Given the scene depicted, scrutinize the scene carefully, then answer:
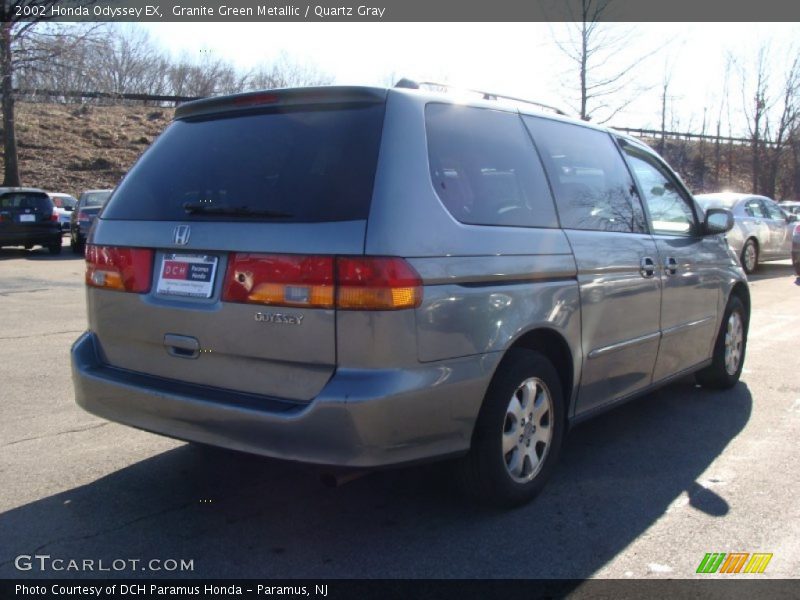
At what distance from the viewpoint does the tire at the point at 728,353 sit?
576 centimetres

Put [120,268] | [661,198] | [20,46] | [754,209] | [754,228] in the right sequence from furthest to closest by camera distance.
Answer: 1. [20,46]
2. [754,209]
3. [754,228]
4. [661,198]
5. [120,268]

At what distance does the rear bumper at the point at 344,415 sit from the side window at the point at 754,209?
1370cm

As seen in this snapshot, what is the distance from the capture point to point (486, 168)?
11.7 ft

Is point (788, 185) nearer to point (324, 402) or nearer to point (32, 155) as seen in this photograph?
point (32, 155)

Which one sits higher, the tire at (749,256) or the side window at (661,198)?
the side window at (661,198)

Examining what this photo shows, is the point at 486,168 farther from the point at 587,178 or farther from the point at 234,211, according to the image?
the point at 234,211

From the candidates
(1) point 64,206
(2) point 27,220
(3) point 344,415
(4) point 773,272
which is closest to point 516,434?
(3) point 344,415

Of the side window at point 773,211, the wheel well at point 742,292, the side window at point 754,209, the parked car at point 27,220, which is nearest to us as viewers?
the wheel well at point 742,292

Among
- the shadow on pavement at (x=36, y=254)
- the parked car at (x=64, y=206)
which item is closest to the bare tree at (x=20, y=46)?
the parked car at (x=64, y=206)

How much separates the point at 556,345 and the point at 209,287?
1.72 metres

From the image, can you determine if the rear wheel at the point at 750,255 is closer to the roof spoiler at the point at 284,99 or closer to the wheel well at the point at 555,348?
the wheel well at the point at 555,348

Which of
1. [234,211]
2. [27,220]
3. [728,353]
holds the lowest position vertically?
[728,353]

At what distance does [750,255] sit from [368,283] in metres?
14.4

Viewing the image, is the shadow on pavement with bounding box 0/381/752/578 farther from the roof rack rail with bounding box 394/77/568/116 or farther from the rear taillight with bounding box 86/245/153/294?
the roof rack rail with bounding box 394/77/568/116
